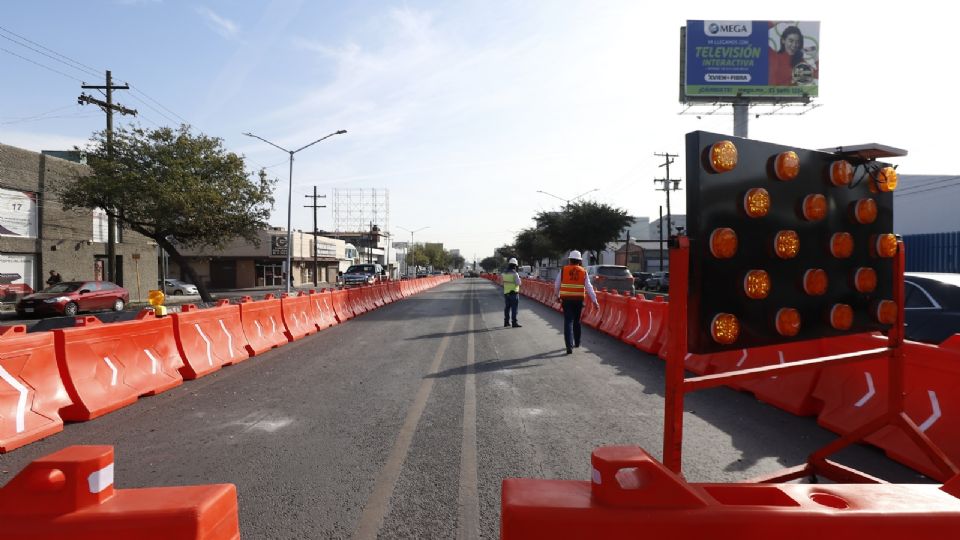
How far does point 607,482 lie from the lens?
6.30ft

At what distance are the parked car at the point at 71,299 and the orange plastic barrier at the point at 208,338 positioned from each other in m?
16.1

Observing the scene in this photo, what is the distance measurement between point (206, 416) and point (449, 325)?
387 inches

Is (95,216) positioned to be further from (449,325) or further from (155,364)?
(155,364)

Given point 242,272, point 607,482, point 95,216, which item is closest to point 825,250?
point 607,482

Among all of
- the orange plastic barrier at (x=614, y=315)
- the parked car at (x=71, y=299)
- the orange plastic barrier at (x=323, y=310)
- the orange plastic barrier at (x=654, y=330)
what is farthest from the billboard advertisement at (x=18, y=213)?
the orange plastic barrier at (x=654, y=330)

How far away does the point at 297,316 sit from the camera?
1332 cm

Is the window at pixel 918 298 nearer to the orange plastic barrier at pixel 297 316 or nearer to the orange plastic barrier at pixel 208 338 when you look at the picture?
the orange plastic barrier at pixel 208 338

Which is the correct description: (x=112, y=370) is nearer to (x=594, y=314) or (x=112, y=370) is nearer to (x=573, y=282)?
(x=573, y=282)

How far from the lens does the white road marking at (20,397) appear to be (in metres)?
5.12

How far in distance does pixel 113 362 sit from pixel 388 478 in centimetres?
444

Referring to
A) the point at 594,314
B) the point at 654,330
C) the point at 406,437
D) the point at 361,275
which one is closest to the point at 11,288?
the point at 361,275

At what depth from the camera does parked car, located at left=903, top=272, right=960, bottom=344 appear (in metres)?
6.88

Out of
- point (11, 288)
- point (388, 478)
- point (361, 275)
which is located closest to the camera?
point (388, 478)

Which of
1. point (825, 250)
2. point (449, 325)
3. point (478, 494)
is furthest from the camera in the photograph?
point (449, 325)
